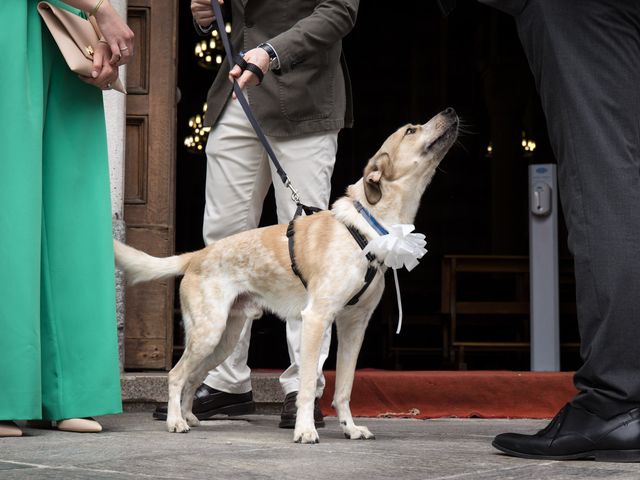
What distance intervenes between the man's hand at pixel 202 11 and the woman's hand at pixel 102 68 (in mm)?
1013

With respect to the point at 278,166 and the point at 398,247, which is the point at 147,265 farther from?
the point at 398,247

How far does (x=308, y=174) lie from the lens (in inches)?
176

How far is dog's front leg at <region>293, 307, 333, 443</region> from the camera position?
3.57 meters

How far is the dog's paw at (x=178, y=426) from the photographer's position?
13.1 ft

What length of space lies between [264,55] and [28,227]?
3.99 ft

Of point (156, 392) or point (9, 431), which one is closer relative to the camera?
point (9, 431)

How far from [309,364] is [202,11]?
201 cm

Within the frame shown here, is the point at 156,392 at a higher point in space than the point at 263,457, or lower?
lower

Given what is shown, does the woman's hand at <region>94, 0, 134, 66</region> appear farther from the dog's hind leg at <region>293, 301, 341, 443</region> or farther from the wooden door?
the wooden door

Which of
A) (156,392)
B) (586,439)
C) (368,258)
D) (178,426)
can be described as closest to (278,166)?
(368,258)

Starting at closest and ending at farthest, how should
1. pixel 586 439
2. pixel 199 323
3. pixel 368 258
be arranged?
pixel 586 439 < pixel 368 258 < pixel 199 323

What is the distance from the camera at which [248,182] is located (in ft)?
15.3

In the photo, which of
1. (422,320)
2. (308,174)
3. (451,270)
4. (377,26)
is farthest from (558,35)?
(377,26)

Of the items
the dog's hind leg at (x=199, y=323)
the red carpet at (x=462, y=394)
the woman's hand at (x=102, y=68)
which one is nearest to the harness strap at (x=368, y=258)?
the dog's hind leg at (x=199, y=323)
